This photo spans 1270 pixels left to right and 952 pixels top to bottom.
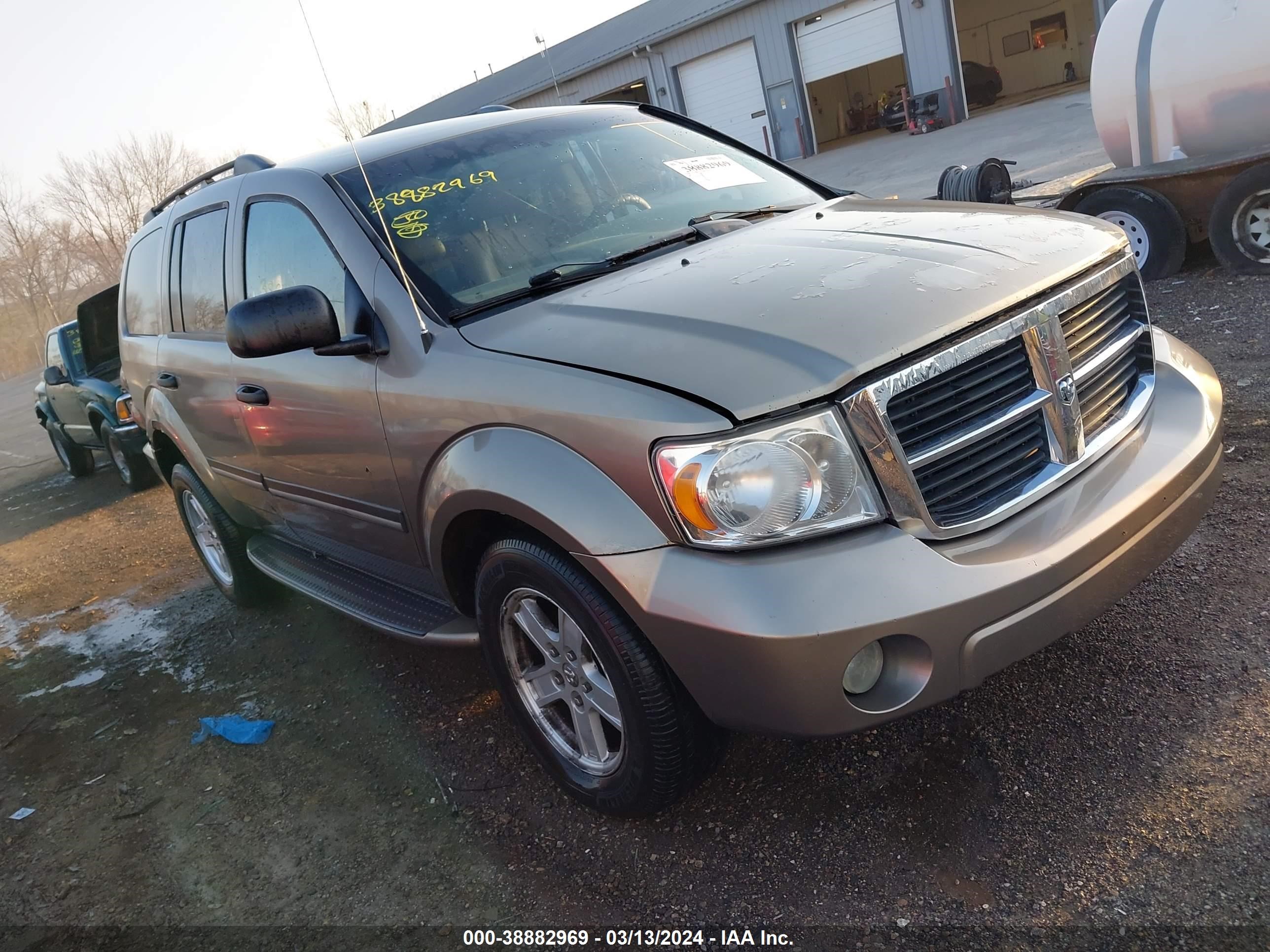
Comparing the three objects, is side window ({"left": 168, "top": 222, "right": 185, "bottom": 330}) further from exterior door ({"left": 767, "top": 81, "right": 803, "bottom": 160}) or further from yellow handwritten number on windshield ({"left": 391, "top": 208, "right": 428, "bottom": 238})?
exterior door ({"left": 767, "top": 81, "right": 803, "bottom": 160})

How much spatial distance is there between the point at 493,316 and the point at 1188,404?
194 centimetres

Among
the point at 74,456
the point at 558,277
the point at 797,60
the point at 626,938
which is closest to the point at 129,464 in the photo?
the point at 74,456

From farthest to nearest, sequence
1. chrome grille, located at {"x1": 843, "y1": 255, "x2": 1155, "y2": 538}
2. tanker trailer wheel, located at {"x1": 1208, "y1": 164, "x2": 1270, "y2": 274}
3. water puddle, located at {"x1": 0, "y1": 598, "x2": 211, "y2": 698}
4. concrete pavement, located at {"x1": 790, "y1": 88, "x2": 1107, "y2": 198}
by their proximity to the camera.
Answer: concrete pavement, located at {"x1": 790, "y1": 88, "x2": 1107, "y2": 198}
tanker trailer wheel, located at {"x1": 1208, "y1": 164, "x2": 1270, "y2": 274}
water puddle, located at {"x1": 0, "y1": 598, "x2": 211, "y2": 698}
chrome grille, located at {"x1": 843, "y1": 255, "x2": 1155, "y2": 538}

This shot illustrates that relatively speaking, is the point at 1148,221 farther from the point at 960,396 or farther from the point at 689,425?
the point at 689,425

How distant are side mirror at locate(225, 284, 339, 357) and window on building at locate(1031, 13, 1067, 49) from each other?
33.7 meters

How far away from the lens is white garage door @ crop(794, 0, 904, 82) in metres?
22.0

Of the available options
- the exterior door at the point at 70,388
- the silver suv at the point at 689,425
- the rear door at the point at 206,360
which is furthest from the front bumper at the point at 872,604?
the exterior door at the point at 70,388

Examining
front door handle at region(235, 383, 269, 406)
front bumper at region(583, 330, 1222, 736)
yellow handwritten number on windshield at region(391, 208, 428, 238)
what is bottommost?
front bumper at region(583, 330, 1222, 736)

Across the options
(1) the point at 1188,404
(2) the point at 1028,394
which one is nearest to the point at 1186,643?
(1) the point at 1188,404

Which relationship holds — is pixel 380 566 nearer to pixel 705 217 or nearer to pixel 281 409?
pixel 281 409

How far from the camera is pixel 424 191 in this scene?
10.2 ft

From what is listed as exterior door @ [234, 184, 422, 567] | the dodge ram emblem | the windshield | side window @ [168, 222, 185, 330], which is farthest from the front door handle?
the dodge ram emblem

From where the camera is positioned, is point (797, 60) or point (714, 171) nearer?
point (714, 171)

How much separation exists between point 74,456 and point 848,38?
19493 mm
